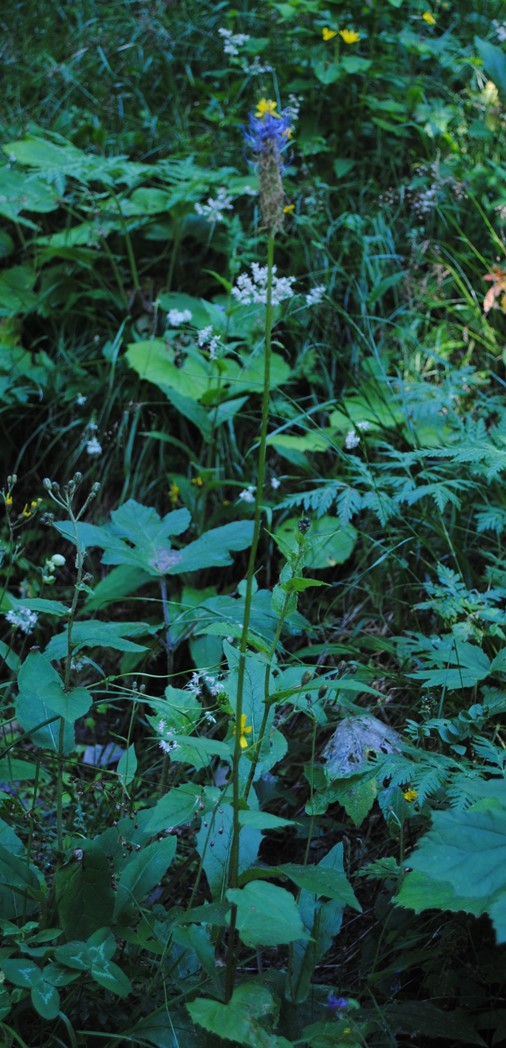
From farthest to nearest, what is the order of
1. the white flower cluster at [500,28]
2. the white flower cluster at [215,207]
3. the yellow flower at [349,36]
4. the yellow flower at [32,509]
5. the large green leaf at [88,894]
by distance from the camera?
1. the white flower cluster at [500,28]
2. the yellow flower at [349,36]
3. the white flower cluster at [215,207]
4. the yellow flower at [32,509]
5. the large green leaf at [88,894]

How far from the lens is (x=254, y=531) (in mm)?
1150

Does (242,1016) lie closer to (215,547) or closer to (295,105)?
(215,547)

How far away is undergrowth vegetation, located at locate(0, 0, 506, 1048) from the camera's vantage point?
4.10ft

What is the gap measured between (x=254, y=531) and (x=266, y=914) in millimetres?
470

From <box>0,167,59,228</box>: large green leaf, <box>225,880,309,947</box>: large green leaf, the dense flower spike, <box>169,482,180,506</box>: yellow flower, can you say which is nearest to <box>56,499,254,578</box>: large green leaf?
<box>169,482,180,506</box>: yellow flower

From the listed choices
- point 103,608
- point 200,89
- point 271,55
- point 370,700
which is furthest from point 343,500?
point 200,89

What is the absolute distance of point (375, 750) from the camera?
4.92ft

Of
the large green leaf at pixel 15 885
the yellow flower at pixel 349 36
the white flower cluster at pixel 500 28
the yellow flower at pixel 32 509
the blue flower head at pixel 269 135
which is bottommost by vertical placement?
the large green leaf at pixel 15 885

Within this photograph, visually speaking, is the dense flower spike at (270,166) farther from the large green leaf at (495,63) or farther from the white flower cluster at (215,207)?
the large green leaf at (495,63)

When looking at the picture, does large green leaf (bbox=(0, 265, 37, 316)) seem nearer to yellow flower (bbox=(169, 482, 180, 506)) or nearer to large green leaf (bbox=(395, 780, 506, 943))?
yellow flower (bbox=(169, 482, 180, 506))

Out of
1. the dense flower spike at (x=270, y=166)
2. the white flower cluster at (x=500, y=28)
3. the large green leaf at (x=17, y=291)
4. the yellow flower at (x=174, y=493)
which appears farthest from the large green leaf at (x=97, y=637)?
the white flower cluster at (x=500, y=28)

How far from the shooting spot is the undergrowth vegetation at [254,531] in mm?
1249

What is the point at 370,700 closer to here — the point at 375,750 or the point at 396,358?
the point at 375,750

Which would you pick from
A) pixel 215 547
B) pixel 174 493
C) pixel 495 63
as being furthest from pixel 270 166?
pixel 495 63
